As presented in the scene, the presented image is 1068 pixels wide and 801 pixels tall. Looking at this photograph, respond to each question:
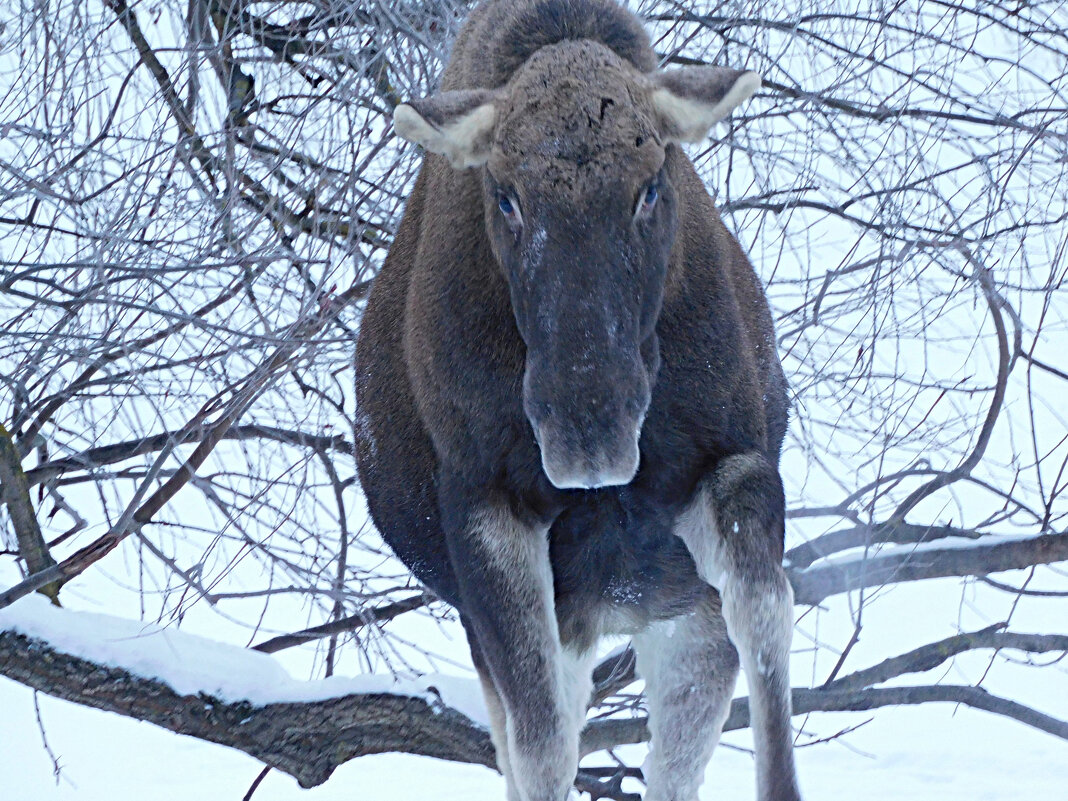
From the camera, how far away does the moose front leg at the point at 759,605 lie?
8.66 ft

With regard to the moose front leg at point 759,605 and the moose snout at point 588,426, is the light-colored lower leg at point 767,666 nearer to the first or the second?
the moose front leg at point 759,605

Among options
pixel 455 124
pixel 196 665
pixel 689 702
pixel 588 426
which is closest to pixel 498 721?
pixel 689 702

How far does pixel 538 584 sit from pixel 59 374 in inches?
97.1

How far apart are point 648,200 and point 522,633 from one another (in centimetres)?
108

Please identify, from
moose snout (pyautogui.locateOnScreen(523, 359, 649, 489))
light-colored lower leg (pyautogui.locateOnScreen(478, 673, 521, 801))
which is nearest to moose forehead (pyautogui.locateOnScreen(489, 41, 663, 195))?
moose snout (pyautogui.locateOnScreen(523, 359, 649, 489))

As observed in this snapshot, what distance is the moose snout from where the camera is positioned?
2.16m

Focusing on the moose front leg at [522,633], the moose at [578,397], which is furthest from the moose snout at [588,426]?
the moose front leg at [522,633]

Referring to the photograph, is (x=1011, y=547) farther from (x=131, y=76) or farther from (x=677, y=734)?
(x=131, y=76)

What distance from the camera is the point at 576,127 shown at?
235 cm

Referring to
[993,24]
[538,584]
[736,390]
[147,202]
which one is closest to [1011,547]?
[736,390]

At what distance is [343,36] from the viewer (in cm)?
439

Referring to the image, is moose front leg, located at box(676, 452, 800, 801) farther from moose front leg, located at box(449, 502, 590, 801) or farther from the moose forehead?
the moose forehead

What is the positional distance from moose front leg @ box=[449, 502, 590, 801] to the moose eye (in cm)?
81

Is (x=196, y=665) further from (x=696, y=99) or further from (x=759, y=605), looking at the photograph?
(x=696, y=99)
